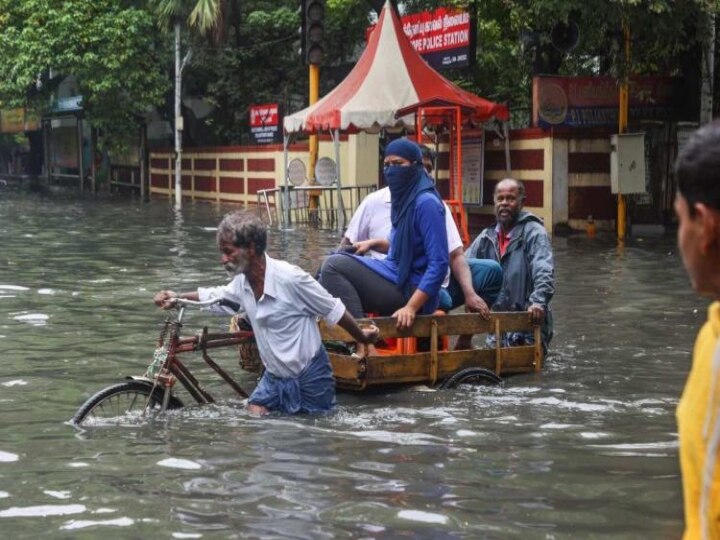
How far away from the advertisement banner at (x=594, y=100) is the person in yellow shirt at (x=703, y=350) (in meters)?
20.7

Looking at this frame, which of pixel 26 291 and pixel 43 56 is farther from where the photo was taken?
pixel 43 56

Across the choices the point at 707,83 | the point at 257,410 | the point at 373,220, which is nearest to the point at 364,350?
the point at 257,410

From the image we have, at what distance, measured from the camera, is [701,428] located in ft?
7.01

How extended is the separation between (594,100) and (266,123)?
47.2 ft

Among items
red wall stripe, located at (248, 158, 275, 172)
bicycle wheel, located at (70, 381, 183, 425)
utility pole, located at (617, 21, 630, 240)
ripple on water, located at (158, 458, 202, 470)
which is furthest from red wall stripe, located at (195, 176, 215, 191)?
ripple on water, located at (158, 458, 202, 470)

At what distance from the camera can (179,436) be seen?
23.5 feet

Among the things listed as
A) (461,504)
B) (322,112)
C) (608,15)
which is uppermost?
(608,15)

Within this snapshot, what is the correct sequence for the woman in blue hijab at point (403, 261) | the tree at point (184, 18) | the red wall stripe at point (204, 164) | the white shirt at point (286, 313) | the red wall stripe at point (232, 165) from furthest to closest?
1. the red wall stripe at point (204, 164)
2. the red wall stripe at point (232, 165)
3. the tree at point (184, 18)
4. the woman in blue hijab at point (403, 261)
5. the white shirt at point (286, 313)

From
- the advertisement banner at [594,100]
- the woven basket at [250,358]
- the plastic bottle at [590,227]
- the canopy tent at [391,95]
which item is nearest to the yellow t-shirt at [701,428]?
the woven basket at [250,358]

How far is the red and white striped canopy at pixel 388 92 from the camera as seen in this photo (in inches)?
821

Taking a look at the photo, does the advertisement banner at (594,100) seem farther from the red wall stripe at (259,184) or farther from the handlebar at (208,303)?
the handlebar at (208,303)

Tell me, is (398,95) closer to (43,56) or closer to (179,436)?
(179,436)

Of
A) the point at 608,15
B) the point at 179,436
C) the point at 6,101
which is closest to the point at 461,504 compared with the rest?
the point at 179,436

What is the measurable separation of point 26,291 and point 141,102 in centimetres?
2786
